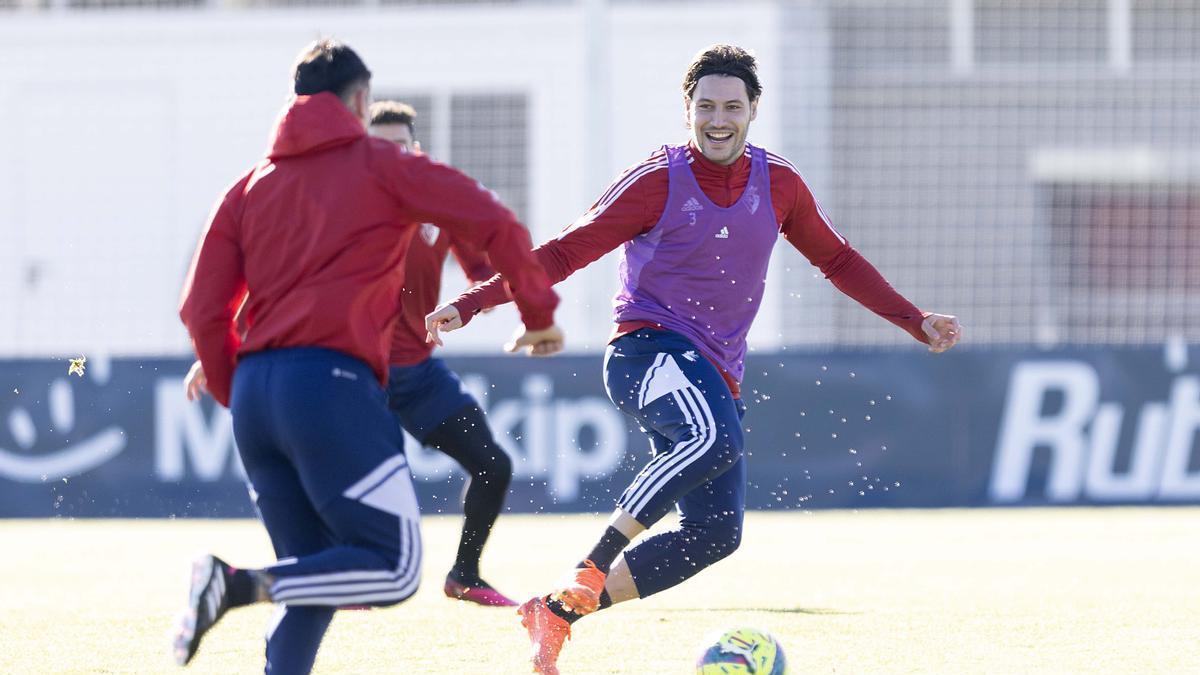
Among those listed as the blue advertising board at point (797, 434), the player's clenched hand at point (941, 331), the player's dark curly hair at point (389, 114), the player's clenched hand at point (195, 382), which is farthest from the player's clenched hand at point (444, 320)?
the blue advertising board at point (797, 434)

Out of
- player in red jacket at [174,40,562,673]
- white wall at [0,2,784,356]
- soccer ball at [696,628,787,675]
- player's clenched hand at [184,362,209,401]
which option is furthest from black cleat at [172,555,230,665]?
white wall at [0,2,784,356]

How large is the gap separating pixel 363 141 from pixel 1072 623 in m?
3.79

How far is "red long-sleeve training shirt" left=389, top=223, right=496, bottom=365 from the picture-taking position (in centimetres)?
762

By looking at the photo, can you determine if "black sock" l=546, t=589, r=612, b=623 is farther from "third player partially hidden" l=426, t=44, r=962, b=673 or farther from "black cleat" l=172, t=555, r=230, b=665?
"black cleat" l=172, t=555, r=230, b=665

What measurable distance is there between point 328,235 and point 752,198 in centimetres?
198

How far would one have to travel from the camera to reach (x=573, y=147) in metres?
18.0

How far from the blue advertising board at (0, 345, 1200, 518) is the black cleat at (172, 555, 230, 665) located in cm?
879

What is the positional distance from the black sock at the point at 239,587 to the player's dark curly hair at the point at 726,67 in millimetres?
2570

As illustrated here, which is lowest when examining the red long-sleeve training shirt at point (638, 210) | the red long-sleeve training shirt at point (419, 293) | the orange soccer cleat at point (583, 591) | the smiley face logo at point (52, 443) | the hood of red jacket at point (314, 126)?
the smiley face logo at point (52, 443)

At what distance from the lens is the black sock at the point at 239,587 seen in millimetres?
4340

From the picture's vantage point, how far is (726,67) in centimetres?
610

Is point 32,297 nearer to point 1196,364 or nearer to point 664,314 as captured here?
point 1196,364

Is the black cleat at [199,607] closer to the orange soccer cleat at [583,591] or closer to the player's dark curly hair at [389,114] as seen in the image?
the orange soccer cleat at [583,591]

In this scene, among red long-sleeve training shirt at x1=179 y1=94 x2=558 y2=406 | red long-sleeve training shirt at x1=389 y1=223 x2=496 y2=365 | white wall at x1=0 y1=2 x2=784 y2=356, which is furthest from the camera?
white wall at x1=0 y1=2 x2=784 y2=356
